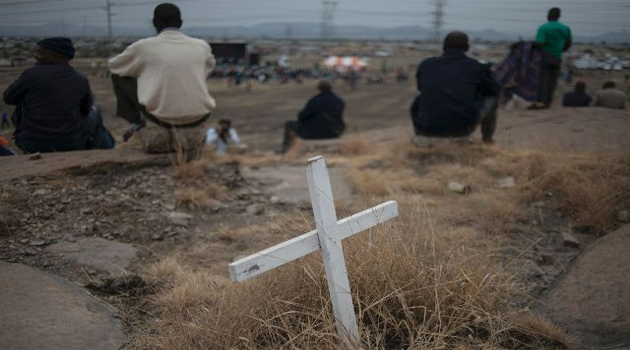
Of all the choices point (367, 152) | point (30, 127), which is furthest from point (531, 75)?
point (30, 127)

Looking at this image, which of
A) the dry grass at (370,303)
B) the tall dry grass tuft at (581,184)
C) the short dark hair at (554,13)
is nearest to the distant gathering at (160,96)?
the tall dry grass tuft at (581,184)

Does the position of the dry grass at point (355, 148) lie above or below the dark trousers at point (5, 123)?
below

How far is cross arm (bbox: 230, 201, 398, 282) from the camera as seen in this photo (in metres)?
2.00

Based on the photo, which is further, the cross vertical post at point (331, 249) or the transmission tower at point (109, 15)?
the transmission tower at point (109, 15)

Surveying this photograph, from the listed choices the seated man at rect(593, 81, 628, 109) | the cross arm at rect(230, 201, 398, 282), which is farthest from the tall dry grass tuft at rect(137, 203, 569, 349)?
the seated man at rect(593, 81, 628, 109)

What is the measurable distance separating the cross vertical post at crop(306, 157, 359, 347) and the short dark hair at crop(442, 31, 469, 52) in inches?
154

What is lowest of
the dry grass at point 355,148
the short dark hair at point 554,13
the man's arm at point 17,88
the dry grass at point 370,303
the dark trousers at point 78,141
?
the dry grass at point 355,148

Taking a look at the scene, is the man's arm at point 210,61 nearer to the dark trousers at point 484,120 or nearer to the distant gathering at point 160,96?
the distant gathering at point 160,96

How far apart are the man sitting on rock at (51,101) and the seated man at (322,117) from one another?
3.80m

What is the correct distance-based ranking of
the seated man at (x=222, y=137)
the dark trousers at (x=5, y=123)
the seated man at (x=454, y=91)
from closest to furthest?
the dark trousers at (x=5, y=123) → the seated man at (x=454, y=91) → the seated man at (x=222, y=137)

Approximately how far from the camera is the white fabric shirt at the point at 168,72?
14.5 ft

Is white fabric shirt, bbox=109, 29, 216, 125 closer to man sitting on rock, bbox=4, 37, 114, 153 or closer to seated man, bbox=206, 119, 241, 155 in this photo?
man sitting on rock, bbox=4, 37, 114, 153

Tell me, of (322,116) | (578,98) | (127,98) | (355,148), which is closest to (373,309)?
(127,98)

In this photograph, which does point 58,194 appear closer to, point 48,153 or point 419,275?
point 48,153
